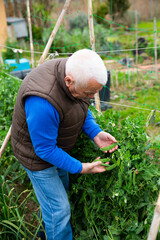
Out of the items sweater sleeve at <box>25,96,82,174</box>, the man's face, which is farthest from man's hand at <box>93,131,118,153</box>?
the man's face

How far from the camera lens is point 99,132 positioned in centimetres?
180

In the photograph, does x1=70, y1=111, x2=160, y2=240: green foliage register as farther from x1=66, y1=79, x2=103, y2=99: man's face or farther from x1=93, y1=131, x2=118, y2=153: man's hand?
x1=66, y1=79, x2=103, y2=99: man's face

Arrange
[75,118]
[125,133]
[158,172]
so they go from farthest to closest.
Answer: [125,133] < [75,118] < [158,172]

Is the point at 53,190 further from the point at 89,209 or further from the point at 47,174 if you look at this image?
the point at 89,209

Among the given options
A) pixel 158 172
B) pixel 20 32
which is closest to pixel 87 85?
pixel 158 172

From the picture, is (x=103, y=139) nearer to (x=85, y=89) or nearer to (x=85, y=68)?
(x=85, y=89)

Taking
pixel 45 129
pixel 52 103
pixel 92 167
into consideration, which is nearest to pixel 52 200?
pixel 92 167

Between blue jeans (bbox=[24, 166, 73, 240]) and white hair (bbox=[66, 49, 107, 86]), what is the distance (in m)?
0.75

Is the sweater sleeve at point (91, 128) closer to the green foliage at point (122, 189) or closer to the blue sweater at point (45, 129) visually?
the green foliage at point (122, 189)

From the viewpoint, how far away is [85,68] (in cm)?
127

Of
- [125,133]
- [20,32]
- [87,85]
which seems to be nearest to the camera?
[87,85]

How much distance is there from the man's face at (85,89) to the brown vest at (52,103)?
0.04 m

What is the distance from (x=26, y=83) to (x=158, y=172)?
98cm

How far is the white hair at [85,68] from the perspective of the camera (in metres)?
1.27
